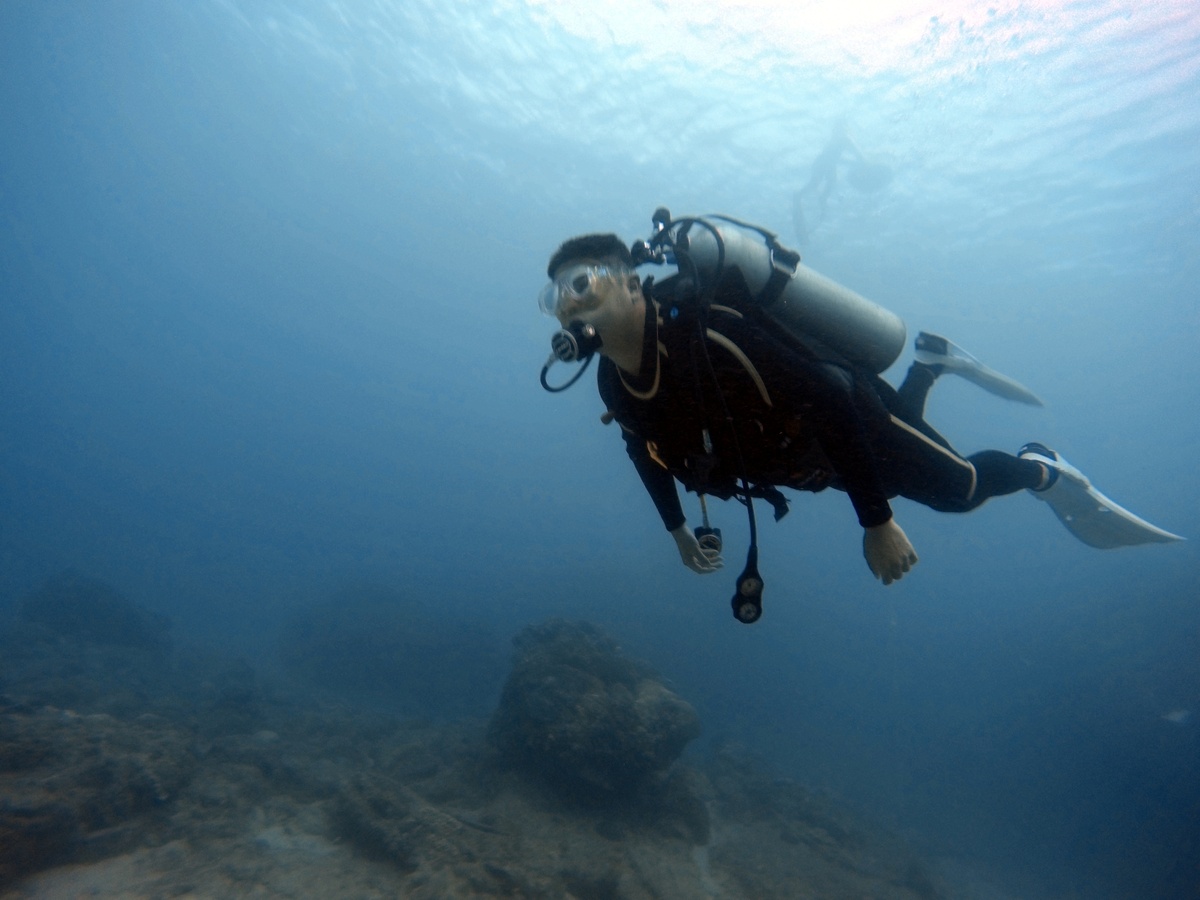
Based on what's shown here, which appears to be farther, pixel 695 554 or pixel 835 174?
pixel 835 174

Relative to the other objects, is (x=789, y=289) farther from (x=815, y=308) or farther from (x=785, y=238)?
(x=785, y=238)

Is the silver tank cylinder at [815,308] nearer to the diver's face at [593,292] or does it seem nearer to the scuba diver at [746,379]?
the scuba diver at [746,379]

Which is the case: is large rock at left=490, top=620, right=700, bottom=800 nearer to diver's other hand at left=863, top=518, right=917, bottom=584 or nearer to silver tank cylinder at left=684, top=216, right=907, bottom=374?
diver's other hand at left=863, top=518, right=917, bottom=584

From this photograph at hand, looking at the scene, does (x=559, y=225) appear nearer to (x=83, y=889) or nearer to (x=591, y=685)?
(x=591, y=685)

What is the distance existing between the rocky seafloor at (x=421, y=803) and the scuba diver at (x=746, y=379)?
6.23 m

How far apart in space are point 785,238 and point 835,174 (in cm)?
497

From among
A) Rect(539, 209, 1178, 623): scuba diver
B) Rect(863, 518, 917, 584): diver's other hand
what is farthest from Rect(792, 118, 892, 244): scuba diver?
Rect(863, 518, 917, 584): diver's other hand

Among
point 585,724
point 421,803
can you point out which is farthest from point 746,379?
point 585,724

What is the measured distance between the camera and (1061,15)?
54.6 ft

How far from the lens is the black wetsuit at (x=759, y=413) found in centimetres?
242

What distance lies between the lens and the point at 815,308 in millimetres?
3057

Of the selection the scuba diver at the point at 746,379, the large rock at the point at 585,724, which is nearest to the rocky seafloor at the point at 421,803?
the large rock at the point at 585,724

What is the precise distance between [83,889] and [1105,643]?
103ft

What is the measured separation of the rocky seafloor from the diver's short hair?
22.8 feet
